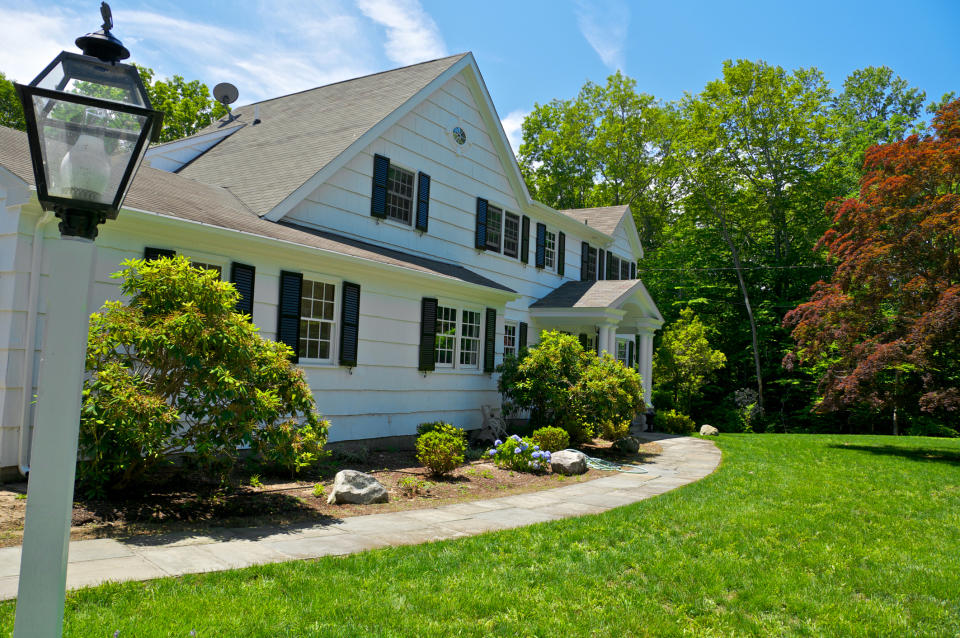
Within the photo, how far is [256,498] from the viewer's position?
24.0ft

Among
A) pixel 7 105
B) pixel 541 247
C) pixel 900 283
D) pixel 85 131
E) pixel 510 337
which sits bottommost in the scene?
pixel 510 337

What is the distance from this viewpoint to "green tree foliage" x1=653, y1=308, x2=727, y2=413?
78.3 feet

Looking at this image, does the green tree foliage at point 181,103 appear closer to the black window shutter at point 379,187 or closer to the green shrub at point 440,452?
the black window shutter at point 379,187

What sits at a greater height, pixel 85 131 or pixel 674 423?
pixel 85 131

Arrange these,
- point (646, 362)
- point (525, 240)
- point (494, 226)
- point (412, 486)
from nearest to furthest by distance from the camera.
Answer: point (412, 486) → point (494, 226) → point (525, 240) → point (646, 362)

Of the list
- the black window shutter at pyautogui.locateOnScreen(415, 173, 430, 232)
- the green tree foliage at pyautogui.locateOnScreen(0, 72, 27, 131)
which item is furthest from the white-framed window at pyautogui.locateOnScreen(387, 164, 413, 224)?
the green tree foliage at pyautogui.locateOnScreen(0, 72, 27, 131)

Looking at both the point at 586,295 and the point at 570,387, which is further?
the point at 586,295

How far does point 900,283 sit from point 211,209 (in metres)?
14.3

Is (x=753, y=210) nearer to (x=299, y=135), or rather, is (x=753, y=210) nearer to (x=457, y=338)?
(x=457, y=338)

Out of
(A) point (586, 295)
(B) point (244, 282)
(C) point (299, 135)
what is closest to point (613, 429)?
(A) point (586, 295)

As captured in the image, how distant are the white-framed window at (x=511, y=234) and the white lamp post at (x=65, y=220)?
1451 centimetres

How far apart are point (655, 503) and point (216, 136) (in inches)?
536

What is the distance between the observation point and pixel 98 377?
20.2 feet

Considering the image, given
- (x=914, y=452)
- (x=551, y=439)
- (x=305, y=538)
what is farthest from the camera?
(x=914, y=452)
